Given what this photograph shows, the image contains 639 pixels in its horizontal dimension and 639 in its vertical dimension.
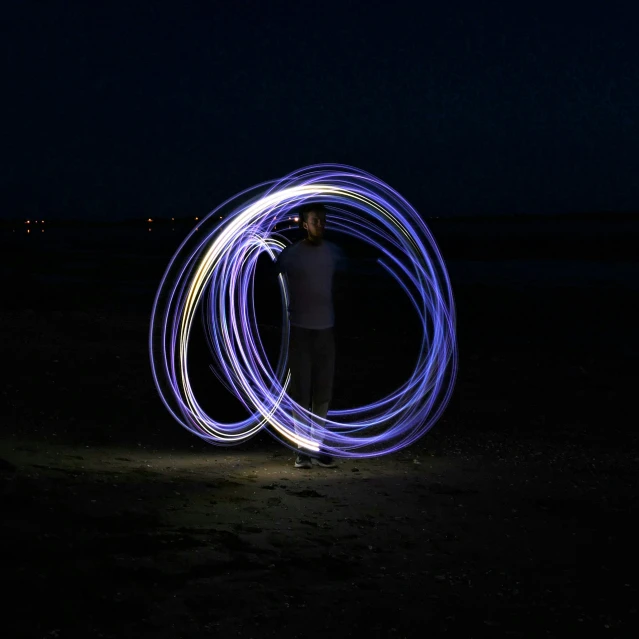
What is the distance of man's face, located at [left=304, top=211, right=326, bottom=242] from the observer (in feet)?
22.0

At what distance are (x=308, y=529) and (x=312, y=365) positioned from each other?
2065 mm

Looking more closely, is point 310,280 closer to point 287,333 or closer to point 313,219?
point 313,219

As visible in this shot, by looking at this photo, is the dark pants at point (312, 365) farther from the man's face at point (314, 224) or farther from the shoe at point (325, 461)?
the man's face at point (314, 224)

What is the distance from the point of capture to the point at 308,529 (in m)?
4.98

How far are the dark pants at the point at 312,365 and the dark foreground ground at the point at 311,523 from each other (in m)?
0.49

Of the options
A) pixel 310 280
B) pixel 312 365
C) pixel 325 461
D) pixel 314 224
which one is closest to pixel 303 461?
pixel 325 461

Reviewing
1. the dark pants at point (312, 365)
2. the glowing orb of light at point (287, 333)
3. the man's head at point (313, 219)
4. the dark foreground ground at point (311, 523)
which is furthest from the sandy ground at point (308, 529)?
the man's head at point (313, 219)

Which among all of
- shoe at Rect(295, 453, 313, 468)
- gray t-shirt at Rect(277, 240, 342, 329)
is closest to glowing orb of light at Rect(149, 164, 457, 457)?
shoe at Rect(295, 453, 313, 468)

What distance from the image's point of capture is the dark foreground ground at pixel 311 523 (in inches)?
150

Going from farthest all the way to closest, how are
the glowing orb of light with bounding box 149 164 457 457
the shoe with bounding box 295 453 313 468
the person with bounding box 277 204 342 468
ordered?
1. the glowing orb of light with bounding box 149 164 457 457
2. the person with bounding box 277 204 342 468
3. the shoe with bounding box 295 453 313 468

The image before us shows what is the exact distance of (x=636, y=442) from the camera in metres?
7.58

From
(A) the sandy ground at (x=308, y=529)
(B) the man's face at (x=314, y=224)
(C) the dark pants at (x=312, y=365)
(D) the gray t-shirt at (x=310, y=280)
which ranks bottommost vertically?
(A) the sandy ground at (x=308, y=529)

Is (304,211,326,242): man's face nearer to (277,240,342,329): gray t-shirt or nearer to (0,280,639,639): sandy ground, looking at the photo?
(277,240,342,329): gray t-shirt

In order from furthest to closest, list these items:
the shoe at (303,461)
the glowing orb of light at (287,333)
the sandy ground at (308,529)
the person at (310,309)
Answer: the glowing orb of light at (287,333) → the person at (310,309) → the shoe at (303,461) → the sandy ground at (308,529)
